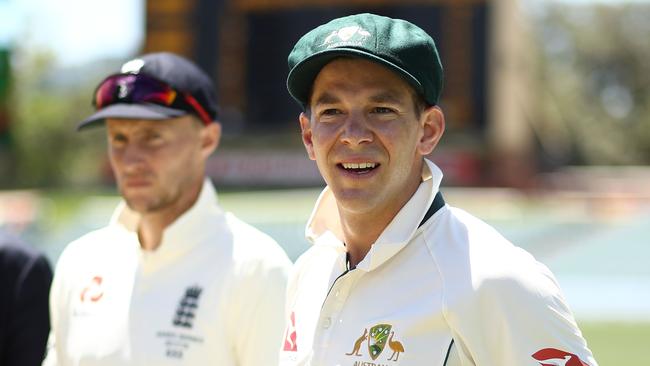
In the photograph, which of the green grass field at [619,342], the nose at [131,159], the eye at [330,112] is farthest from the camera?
the green grass field at [619,342]

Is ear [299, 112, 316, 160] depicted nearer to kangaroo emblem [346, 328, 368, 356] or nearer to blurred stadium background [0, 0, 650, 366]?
kangaroo emblem [346, 328, 368, 356]

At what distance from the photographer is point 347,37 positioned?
6.28ft

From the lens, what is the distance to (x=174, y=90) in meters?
2.80

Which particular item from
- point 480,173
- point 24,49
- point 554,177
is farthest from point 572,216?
point 24,49

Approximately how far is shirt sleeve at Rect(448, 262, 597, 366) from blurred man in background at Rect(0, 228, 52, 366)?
129cm

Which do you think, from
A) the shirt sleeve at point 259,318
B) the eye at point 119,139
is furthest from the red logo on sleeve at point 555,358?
the eye at point 119,139

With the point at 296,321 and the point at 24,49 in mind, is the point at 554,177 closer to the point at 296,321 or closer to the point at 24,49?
the point at 24,49

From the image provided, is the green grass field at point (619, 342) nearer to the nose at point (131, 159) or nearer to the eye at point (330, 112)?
the nose at point (131, 159)

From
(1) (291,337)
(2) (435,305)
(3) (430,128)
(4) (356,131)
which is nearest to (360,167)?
(4) (356,131)

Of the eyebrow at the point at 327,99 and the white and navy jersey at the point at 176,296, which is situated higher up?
the eyebrow at the point at 327,99

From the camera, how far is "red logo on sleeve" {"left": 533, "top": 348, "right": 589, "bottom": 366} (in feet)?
5.78

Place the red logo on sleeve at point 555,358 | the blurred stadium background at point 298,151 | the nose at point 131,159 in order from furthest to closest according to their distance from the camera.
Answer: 1. the blurred stadium background at point 298,151
2. the nose at point 131,159
3. the red logo on sleeve at point 555,358

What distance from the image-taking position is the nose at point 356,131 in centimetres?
194

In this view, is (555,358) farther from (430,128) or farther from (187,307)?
(187,307)
